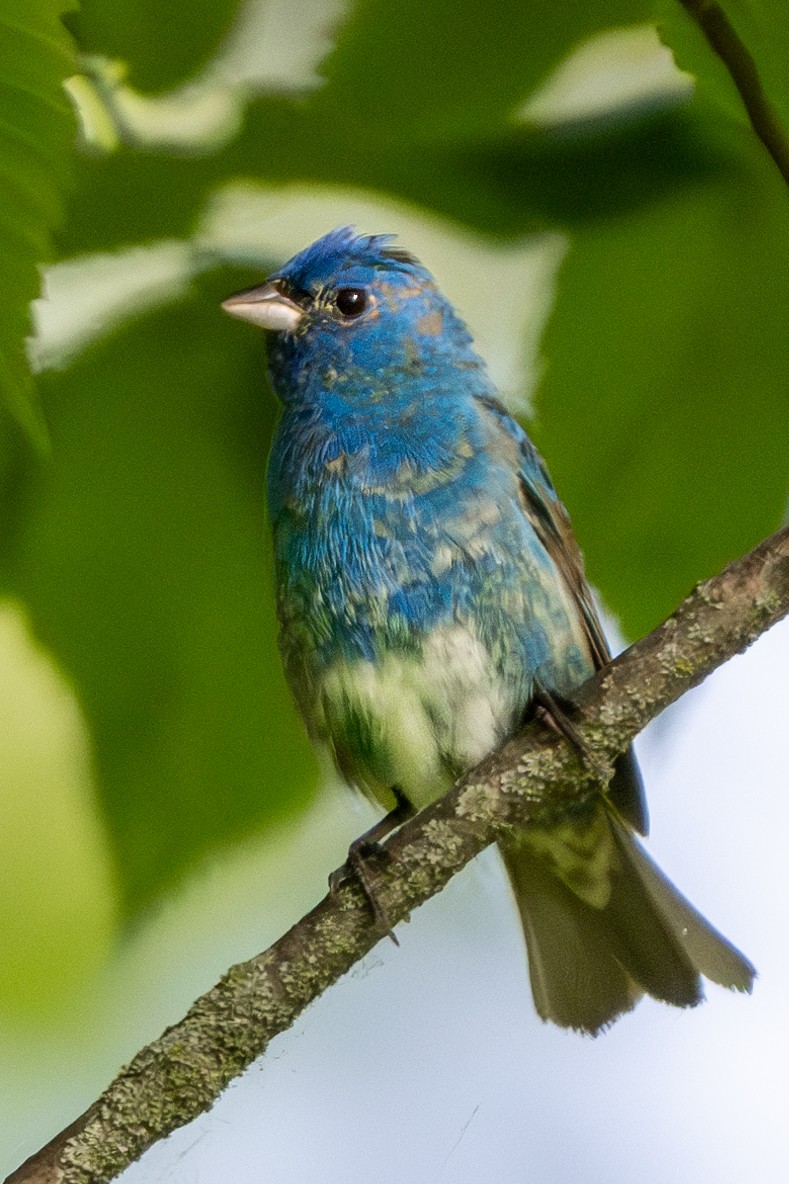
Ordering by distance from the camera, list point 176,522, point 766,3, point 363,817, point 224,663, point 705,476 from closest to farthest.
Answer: point 766,3 < point 705,476 < point 176,522 < point 224,663 < point 363,817

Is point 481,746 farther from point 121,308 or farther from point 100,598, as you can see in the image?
point 121,308

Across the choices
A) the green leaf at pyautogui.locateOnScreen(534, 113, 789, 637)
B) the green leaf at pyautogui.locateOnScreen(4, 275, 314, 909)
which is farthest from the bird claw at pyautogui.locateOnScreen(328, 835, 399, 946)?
the green leaf at pyautogui.locateOnScreen(534, 113, 789, 637)

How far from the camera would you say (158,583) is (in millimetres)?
2268

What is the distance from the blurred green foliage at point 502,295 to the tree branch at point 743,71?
0.38 ft

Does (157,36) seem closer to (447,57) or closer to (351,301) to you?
(447,57)

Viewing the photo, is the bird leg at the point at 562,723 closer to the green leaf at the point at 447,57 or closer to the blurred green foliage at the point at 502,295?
the blurred green foliage at the point at 502,295

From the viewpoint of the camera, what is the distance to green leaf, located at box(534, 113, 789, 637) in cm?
211

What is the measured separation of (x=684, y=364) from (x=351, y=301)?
46.9 inches

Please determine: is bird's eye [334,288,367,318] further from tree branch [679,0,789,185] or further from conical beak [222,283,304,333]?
tree branch [679,0,789,185]

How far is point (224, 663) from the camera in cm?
241

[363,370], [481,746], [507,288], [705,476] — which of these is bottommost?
[705,476]

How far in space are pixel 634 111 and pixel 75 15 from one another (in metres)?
0.89

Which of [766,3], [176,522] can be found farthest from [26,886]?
[766,3]

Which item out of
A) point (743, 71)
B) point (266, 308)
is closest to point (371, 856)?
point (266, 308)
